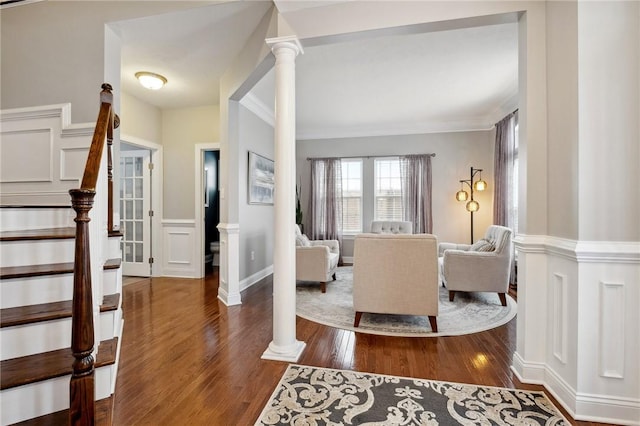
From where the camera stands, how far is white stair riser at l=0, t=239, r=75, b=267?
1571 millimetres

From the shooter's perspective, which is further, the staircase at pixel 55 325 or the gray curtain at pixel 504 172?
the gray curtain at pixel 504 172

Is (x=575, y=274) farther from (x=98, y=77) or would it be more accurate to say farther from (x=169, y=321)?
(x=98, y=77)

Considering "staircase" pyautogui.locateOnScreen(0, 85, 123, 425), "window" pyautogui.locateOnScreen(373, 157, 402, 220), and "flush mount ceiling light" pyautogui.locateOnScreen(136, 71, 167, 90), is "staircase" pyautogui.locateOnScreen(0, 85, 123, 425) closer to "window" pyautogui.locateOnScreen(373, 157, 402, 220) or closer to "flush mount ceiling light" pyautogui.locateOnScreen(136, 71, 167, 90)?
"flush mount ceiling light" pyautogui.locateOnScreen(136, 71, 167, 90)

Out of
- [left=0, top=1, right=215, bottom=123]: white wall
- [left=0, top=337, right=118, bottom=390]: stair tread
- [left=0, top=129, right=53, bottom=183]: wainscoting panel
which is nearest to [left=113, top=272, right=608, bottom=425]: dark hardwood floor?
[left=0, top=337, right=118, bottom=390]: stair tread

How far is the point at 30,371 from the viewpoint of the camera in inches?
50.1

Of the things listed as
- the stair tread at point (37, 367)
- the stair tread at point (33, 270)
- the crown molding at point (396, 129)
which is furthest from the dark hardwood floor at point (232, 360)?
the crown molding at point (396, 129)

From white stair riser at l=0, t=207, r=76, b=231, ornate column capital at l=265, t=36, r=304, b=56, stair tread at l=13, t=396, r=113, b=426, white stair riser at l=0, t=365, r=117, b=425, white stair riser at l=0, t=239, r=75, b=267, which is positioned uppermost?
ornate column capital at l=265, t=36, r=304, b=56

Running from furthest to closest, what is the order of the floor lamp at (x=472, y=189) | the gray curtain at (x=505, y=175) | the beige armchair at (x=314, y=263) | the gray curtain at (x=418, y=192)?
1. the gray curtain at (x=418, y=192)
2. the floor lamp at (x=472, y=189)
3. the gray curtain at (x=505, y=175)
4. the beige armchair at (x=314, y=263)

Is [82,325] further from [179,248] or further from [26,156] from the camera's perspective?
[179,248]

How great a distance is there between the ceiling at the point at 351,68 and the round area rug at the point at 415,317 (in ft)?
8.94

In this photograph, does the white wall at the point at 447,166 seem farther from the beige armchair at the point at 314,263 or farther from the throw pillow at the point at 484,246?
the beige armchair at the point at 314,263

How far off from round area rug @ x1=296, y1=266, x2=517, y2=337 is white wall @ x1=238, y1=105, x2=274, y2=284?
0.91m

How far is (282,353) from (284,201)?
113 centimetres

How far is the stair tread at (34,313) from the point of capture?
1.33 metres
